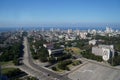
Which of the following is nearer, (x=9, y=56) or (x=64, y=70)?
(x=64, y=70)

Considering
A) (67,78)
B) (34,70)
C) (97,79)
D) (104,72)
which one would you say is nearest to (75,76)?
(67,78)

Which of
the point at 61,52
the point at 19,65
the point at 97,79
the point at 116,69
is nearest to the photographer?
the point at 97,79

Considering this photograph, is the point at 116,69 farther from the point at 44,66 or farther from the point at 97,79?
the point at 44,66

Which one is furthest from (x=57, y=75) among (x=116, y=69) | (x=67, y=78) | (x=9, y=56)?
(x=9, y=56)

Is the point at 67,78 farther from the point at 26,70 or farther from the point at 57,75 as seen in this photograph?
the point at 26,70

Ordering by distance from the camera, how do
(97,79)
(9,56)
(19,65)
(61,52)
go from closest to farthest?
1. (97,79)
2. (19,65)
3. (9,56)
4. (61,52)

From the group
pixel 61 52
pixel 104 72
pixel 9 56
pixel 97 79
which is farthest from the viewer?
pixel 61 52
